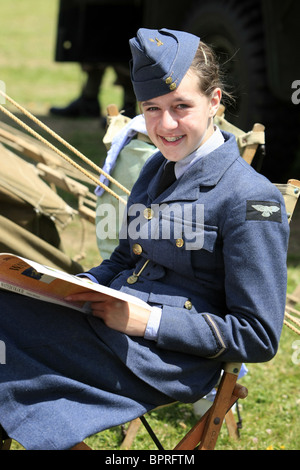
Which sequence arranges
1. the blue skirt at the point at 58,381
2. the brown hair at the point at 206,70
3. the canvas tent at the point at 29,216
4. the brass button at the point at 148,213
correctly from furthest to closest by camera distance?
the canvas tent at the point at 29,216 < the brass button at the point at 148,213 < the brown hair at the point at 206,70 < the blue skirt at the point at 58,381

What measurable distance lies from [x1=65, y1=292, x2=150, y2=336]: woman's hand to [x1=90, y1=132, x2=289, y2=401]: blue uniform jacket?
0.09ft

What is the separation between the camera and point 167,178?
2.14m

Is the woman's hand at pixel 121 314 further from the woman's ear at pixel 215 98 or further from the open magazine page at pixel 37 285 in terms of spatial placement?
the woman's ear at pixel 215 98

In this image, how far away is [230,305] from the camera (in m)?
1.92

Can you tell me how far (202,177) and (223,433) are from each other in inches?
56.7

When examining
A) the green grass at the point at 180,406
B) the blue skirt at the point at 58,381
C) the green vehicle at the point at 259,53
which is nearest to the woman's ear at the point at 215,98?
the blue skirt at the point at 58,381

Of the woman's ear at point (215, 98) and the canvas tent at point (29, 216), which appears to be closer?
the woman's ear at point (215, 98)

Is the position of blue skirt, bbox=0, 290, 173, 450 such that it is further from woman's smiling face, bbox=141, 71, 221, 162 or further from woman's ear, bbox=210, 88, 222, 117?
woman's ear, bbox=210, 88, 222, 117

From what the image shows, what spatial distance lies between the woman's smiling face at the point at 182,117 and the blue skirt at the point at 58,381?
0.52m

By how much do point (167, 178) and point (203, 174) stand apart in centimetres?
16

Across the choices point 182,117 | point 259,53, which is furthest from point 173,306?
point 259,53

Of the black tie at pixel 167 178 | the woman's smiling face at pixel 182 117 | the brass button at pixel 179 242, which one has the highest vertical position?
the woman's smiling face at pixel 182 117

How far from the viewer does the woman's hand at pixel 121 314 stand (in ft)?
6.33

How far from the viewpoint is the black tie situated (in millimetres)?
2135
